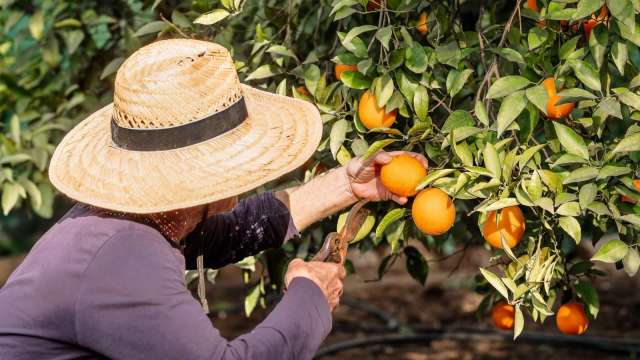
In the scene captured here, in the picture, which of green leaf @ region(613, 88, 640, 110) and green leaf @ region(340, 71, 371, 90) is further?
green leaf @ region(340, 71, 371, 90)

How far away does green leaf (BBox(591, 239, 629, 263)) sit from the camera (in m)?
1.80

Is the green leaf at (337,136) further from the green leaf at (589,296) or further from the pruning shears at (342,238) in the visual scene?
the green leaf at (589,296)

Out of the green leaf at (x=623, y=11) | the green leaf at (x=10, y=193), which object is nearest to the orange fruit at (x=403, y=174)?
the green leaf at (x=623, y=11)

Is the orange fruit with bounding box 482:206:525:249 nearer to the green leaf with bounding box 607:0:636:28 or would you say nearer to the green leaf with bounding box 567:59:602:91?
the green leaf with bounding box 567:59:602:91

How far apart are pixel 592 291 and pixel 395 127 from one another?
1.81 feet

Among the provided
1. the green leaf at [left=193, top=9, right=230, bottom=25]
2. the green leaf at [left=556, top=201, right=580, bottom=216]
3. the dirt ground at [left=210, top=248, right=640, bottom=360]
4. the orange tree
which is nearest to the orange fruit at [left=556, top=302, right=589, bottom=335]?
the orange tree

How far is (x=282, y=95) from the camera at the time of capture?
2.10 metres

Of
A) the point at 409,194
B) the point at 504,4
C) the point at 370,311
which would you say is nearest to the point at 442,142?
the point at 409,194

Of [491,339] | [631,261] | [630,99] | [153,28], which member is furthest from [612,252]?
[491,339]

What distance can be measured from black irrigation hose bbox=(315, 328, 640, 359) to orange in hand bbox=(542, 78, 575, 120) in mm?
2083

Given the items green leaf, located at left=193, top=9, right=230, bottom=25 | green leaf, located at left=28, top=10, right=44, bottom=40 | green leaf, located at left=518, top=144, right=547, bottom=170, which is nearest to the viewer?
green leaf, located at left=518, top=144, right=547, bottom=170

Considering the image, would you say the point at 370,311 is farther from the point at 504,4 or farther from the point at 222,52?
the point at 222,52

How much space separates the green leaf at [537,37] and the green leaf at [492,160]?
0.88 ft

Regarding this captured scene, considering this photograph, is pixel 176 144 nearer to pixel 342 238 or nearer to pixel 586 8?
pixel 342 238
